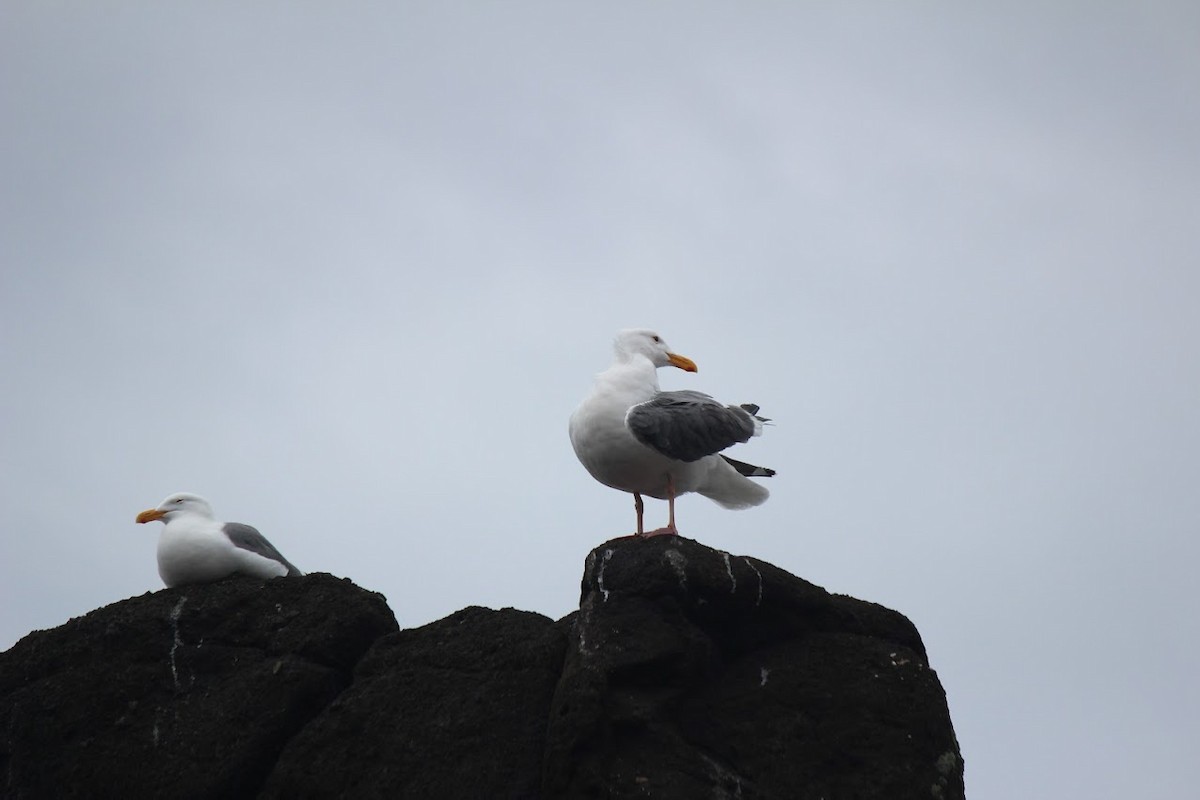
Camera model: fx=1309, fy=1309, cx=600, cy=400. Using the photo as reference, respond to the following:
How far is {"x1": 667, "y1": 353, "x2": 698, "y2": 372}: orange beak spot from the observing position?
42.7ft

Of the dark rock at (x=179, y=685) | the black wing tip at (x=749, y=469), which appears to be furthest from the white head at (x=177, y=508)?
the black wing tip at (x=749, y=469)

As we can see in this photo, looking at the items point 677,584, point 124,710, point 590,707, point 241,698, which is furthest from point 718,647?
point 124,710

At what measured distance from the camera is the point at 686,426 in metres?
11.2

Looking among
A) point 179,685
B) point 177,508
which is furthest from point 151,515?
point 179,685

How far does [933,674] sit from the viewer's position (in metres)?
9.36

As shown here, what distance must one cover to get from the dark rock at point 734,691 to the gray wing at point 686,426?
1558 millimetres

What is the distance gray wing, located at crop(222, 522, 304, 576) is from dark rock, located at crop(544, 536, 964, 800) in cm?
294

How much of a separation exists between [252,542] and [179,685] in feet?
5.90

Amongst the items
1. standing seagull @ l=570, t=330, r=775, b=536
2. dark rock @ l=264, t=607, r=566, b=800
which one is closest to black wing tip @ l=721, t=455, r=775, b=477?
standing seagull @ l=570, t=330, r=775, b=536

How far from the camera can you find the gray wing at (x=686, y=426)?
36.6 feet

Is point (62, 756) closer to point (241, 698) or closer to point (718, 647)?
point (241, 698)

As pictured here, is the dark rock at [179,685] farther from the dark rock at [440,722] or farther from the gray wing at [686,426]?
the gray wing at [686,426]

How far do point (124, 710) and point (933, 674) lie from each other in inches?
227

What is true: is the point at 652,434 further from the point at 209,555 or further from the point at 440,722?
the point at 209,555
